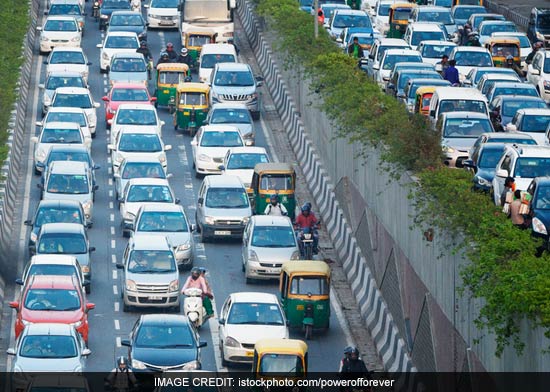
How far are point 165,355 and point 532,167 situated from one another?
344 inches

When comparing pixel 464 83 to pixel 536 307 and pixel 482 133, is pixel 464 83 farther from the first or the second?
pixel 536 307

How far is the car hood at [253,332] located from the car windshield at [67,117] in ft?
67.7

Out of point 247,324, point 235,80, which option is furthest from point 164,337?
point 235,80

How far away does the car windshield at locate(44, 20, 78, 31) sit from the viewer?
7628cm

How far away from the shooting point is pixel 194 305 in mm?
44156

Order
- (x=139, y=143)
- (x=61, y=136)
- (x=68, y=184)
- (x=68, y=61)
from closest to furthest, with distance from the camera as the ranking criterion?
(x=68, y=184), (x=139, y=143), (x=61, y=136), (x=68, y=61)

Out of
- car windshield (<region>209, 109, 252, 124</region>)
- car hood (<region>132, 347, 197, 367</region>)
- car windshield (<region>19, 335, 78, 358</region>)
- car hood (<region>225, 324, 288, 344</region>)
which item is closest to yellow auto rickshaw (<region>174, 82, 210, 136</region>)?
car windshield (<region>209, 109, 252, 124</region>)

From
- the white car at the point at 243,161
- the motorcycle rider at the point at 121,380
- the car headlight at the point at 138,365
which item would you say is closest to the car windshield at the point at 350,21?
the white car at the point at 243,161

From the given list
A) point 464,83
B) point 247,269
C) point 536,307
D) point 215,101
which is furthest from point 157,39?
point 536,307

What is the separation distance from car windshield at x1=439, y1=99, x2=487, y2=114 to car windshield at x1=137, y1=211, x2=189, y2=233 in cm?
766

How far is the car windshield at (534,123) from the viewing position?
50.8m

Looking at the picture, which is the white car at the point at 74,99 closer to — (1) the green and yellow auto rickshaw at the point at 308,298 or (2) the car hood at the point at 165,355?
(1) the green and yellow auto rickshaw at the point at 308,298

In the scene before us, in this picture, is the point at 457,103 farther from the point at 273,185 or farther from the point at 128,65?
the point at 128,65

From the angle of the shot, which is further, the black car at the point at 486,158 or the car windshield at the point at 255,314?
the black car at the point at 486,158
